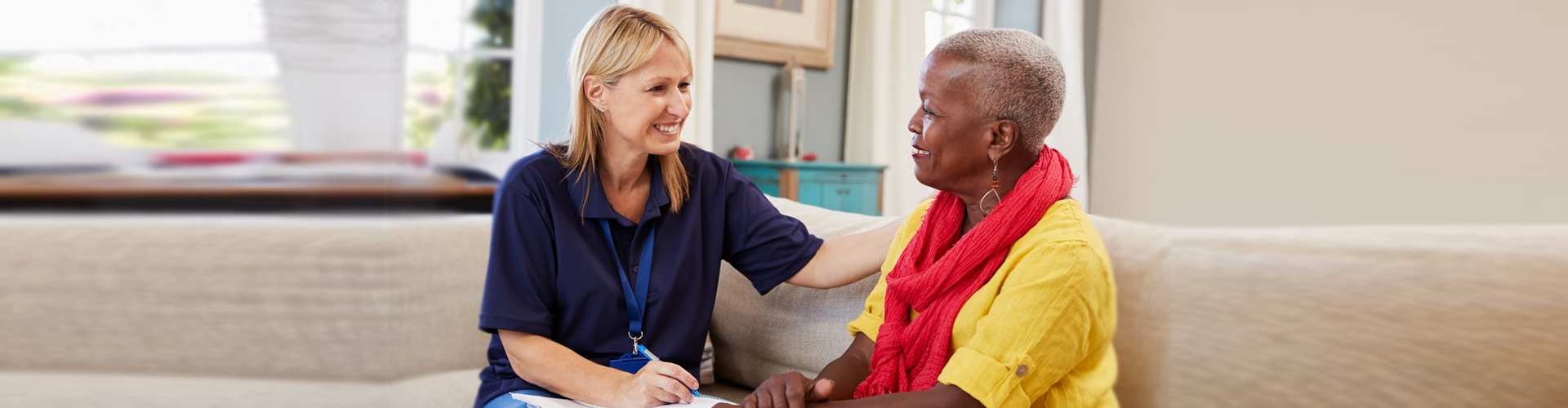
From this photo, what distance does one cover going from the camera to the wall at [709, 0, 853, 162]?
4203mm

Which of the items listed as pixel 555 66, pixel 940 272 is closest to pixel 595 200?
pixel 940 272

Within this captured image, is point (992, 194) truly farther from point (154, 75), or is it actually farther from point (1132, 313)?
point (154, 75)

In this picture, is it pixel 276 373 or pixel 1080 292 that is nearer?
pixel 276 373

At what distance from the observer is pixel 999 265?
99cm

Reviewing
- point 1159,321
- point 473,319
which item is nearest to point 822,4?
point 473,319

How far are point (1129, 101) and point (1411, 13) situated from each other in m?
4.05

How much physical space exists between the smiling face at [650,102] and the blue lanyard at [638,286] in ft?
0.43

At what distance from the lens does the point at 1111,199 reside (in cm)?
538

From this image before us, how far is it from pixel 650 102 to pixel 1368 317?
0.87 m

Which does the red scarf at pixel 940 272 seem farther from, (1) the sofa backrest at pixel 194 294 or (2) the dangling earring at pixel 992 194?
(1) the sofa backrest at pixel 194 294

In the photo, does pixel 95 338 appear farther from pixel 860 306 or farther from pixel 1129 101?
pixel 1129 101

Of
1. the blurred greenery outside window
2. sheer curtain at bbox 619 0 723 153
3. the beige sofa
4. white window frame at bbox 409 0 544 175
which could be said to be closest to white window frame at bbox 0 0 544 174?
white window frame at bbox 409 0 544 175

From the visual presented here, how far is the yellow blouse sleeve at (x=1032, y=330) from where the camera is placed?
914 millimetres

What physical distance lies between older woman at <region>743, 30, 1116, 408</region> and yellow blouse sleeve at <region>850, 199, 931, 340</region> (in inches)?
4.9
